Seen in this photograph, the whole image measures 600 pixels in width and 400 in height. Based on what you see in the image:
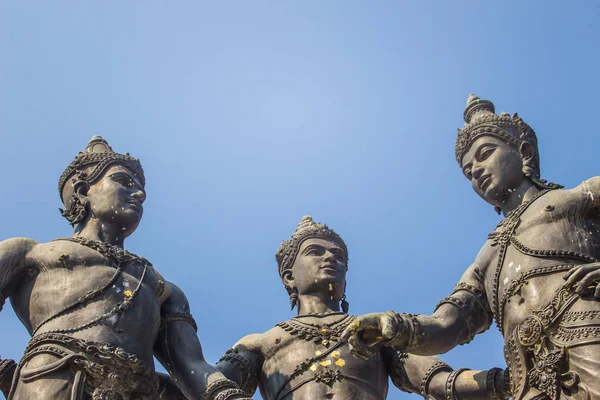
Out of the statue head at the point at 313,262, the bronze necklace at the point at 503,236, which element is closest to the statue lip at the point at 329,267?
the statue head at the point at 313,262

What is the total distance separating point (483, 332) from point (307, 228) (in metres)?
3.01

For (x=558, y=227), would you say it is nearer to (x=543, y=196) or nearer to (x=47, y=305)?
(x=543, y=196)

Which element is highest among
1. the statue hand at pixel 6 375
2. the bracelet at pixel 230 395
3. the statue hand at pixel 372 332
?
the statue hand at pixel 372 332

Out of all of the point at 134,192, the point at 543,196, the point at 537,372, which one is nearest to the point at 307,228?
the point at 134,192

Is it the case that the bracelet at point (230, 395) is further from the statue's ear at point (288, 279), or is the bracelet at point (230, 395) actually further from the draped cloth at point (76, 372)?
the statue's ear at point (288, 279)

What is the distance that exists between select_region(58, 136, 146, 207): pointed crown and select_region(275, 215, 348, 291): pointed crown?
2.18m

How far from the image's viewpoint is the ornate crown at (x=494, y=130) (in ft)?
44.0

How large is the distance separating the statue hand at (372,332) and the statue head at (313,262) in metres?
2.73

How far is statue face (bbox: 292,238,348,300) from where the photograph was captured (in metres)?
14.0

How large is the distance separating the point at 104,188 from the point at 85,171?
0.51m

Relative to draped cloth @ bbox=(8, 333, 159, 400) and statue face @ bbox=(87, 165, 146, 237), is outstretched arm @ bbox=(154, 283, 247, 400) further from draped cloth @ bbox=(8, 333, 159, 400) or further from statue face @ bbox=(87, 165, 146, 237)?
statue face @ bbox=(87, 165, 146, 237)

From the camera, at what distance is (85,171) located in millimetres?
13641

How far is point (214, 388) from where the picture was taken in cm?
1138

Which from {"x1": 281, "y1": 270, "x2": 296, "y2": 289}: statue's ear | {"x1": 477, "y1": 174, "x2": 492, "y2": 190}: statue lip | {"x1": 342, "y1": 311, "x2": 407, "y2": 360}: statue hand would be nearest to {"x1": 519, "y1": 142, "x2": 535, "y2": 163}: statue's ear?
{"x1": 477, "y1": 174, "x2": 492, "y2": 190}: statue lip
